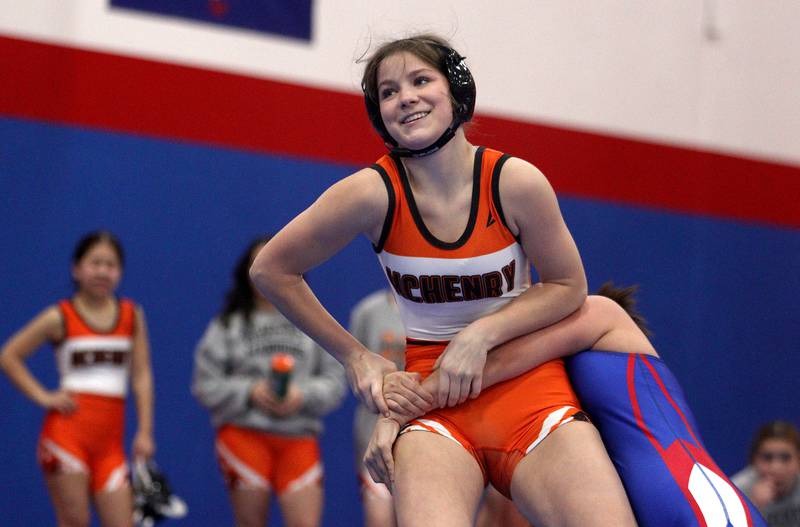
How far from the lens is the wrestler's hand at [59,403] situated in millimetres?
5656

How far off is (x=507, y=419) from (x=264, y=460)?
310 centimetres

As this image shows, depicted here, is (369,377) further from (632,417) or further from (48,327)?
(48,327)

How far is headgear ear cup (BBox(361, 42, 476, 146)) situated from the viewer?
3.09m

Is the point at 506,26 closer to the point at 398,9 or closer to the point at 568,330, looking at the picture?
the point at 398,9

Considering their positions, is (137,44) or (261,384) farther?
(137,44)

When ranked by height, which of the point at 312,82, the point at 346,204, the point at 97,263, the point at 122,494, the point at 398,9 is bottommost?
the point at 122,494

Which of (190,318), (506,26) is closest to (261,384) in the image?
(190,318)

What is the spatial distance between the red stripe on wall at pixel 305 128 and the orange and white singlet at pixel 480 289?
3.99 metres

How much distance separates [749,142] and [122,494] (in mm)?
5922

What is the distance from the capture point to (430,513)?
104 inches

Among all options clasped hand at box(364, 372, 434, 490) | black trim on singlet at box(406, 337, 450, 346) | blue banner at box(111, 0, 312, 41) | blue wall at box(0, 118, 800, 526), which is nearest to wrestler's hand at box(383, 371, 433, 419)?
clasped hand at box(364, 372, 434, 490)

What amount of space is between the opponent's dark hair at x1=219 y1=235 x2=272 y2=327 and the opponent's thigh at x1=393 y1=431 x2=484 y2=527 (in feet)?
10.5

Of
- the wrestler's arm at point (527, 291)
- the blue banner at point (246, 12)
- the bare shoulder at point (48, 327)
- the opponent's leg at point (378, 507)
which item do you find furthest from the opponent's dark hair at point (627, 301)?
the blue banner at point (246, 12)

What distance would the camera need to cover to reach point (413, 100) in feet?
9.89
